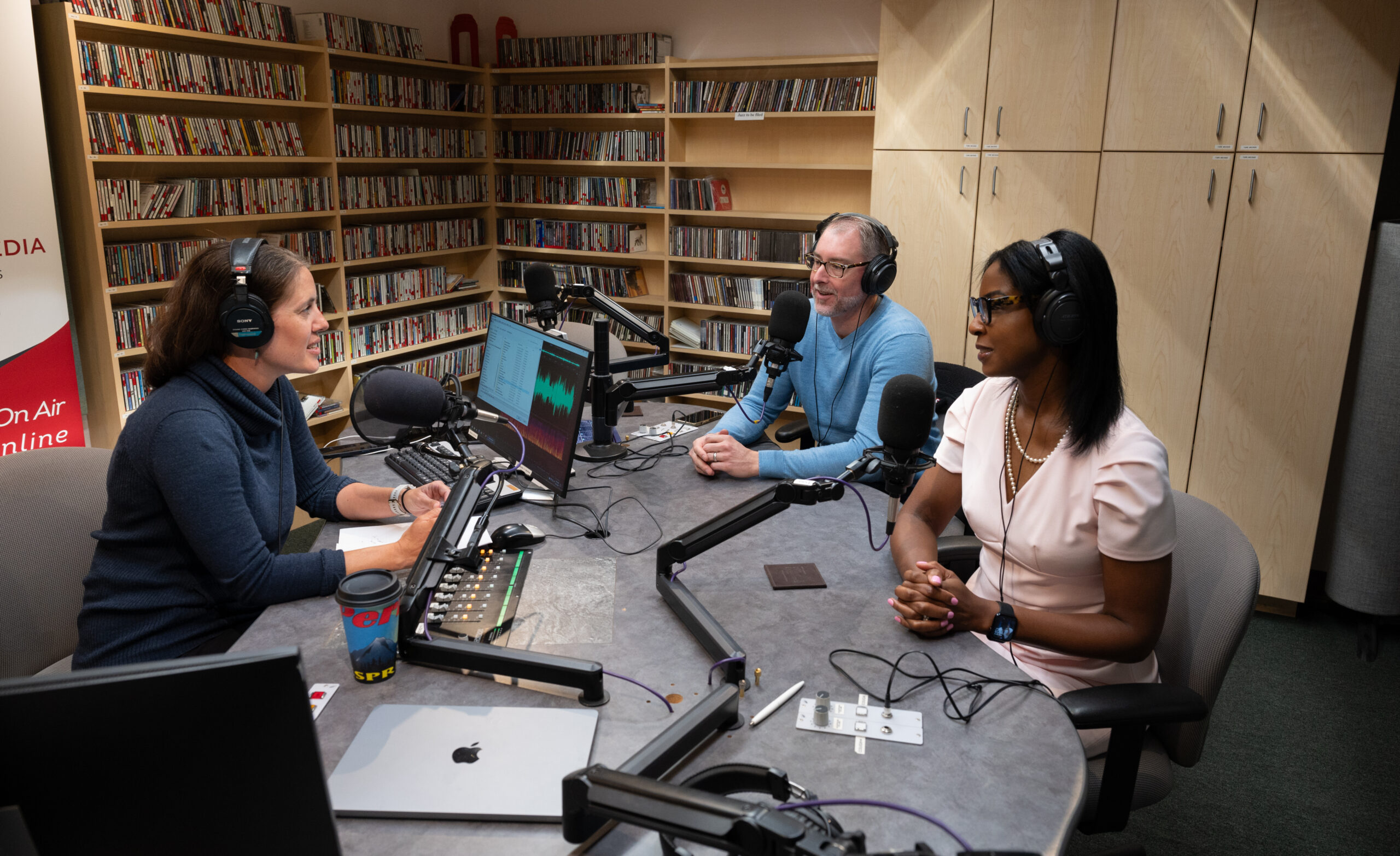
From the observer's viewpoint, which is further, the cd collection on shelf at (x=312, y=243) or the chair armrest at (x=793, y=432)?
the cd collection on shelf at (x=312, y=243)

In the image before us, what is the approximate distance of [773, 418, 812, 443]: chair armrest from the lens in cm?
299

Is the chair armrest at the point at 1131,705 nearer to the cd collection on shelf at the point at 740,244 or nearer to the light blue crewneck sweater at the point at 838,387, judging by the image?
the light blue crewneck sweater at the point at 838,387

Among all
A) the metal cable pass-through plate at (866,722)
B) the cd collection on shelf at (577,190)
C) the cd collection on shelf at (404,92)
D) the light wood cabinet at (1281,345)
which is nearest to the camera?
the metal cable pass-through plate at (866,722)

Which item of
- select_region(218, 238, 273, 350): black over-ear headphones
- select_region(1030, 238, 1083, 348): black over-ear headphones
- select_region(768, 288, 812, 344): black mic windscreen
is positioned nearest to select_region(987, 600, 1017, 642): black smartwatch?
select_region(1030, 238, 1083, 348): black over-ear headphones

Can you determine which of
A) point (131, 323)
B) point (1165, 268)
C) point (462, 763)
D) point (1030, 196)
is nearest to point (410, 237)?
point (131, 323)

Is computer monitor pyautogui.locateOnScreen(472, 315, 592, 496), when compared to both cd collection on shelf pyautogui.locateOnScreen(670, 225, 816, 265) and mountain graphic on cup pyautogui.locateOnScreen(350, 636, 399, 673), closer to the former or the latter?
mountain graphic on cup pyautogui.locateOnScreen(350, 636, 399, 673)

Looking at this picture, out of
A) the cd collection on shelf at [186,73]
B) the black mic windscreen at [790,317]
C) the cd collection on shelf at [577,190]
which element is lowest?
the black mic windscreen at [790,317]

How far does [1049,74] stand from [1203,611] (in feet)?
8.44

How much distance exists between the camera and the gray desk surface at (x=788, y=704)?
1.08 meters

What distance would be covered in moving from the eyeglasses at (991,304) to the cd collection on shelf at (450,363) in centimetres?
366

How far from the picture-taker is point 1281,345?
3.28 meters

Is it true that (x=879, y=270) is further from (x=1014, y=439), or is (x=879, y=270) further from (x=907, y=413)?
(x=907, y=413)

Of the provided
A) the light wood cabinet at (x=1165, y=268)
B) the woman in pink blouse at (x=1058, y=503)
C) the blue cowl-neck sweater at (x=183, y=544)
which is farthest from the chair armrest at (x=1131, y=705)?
the light wood cabinet at (x=1165, y=268)

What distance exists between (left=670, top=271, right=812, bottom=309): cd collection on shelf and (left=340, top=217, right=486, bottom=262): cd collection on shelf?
1.35 metres
